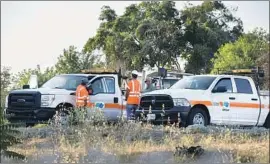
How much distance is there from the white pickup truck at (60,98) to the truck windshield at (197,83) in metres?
2.11

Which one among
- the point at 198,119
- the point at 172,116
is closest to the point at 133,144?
the point at 172,116

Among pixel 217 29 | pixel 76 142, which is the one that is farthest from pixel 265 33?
pixel 76 142

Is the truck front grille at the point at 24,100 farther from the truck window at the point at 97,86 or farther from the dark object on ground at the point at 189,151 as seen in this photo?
the dark object on ground at the point at 189,151

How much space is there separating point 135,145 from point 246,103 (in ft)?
20.6

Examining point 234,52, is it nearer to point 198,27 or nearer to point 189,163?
point 198,27

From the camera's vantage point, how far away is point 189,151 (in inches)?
422

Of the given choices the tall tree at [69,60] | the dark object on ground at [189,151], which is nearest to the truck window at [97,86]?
the dark object on ground at [189,151]

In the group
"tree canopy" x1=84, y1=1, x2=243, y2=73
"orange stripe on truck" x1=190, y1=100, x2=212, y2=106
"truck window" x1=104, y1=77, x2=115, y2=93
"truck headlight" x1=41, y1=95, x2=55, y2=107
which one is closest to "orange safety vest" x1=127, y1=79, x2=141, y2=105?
"truck window" x1=104, y1=77, x2=115, y2=93

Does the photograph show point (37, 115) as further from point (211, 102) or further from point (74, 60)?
point (74, 60)

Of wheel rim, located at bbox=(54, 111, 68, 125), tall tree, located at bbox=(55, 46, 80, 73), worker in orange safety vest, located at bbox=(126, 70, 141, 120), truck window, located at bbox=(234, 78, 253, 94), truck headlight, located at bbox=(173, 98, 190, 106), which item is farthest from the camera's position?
tall tree, located at bbox=(55, 46, 80, 73)

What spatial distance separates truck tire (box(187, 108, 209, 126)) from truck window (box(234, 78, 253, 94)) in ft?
5.31

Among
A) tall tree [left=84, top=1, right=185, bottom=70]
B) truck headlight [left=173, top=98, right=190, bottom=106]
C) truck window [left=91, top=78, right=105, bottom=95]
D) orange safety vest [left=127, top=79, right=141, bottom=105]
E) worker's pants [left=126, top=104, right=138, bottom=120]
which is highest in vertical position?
tall tree [left=84, top=1, right=185, bottom=70]

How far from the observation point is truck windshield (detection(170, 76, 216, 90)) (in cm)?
1661

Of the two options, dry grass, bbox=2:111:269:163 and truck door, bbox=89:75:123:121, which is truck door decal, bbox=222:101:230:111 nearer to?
dry grass, bbox=2:111:269:163
